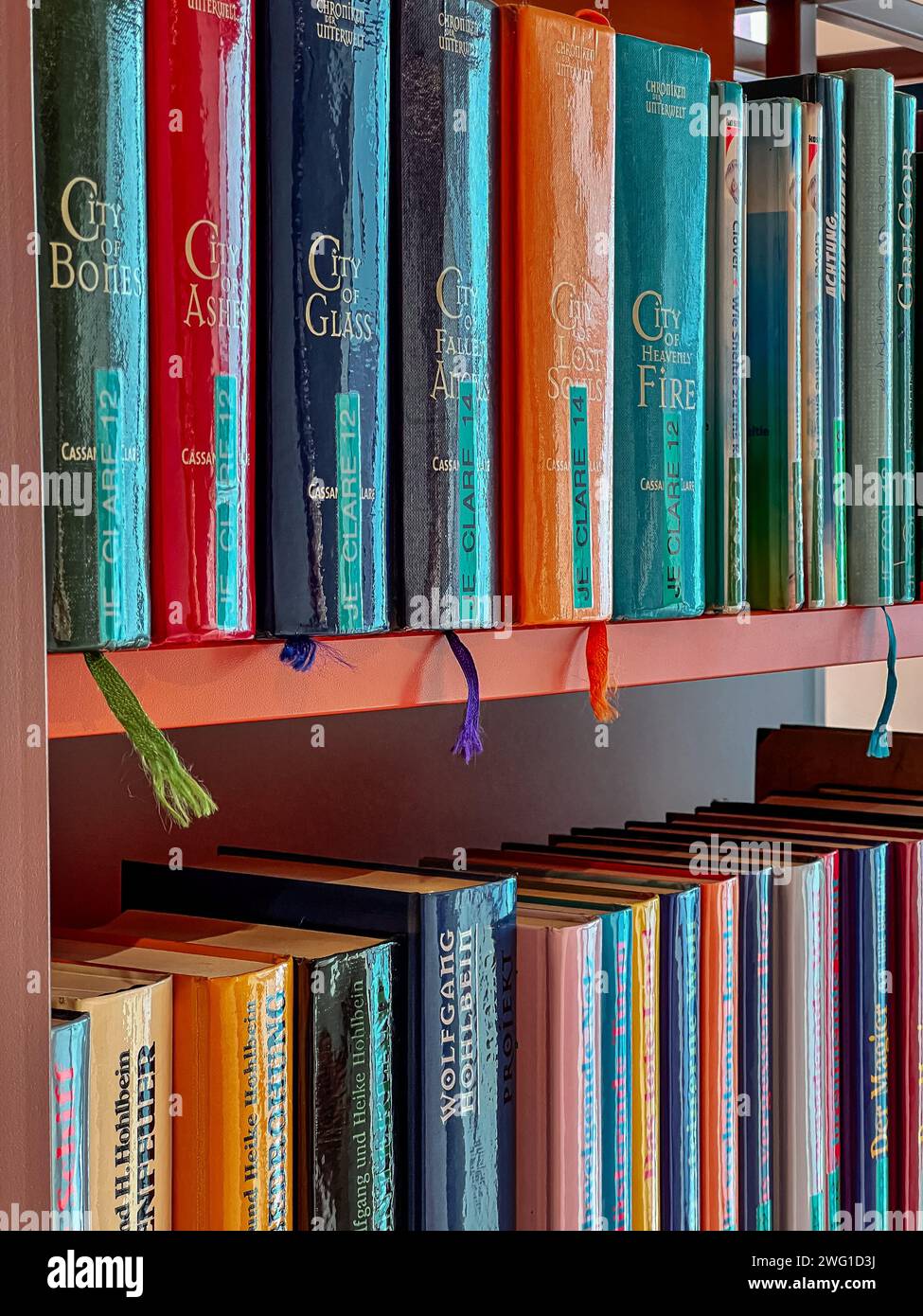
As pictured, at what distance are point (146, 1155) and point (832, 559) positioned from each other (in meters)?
0.49

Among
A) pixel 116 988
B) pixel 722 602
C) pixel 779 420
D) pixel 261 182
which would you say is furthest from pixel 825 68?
pixel 116 988

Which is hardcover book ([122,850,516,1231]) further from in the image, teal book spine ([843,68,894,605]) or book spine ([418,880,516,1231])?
teal book spine ([843,68,894,605])

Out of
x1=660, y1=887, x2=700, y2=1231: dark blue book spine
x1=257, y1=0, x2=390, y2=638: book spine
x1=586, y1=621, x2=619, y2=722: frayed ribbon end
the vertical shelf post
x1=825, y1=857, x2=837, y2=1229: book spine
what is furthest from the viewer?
x1=825, y1=857, x2=837, y2=1229: book spine

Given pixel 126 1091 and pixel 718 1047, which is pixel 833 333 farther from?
pixel 126 1091

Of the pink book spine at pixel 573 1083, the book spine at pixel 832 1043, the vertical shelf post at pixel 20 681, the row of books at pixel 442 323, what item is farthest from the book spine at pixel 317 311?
the book spine at pixel 832 1043

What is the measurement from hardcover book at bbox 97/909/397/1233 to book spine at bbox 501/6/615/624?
17 cm

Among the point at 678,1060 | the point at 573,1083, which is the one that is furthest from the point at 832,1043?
the point at 573,1083

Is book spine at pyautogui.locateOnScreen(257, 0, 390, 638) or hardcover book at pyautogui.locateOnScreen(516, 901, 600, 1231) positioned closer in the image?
book spine at pyautogui.locateOnScreen(257, 0, 390, 638)

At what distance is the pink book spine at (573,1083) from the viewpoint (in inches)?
27.6

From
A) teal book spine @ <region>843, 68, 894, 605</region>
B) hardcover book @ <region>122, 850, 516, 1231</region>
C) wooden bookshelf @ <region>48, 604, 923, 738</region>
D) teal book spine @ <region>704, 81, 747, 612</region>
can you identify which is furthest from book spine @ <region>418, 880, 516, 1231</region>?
teal book spine @ <region>843, 68, 894, 605</region>

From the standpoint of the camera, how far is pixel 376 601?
1.92 feet

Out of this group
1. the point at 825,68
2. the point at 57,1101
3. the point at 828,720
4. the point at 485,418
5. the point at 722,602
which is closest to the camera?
the point at 57,1101

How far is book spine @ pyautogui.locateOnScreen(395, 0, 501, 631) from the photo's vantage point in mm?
600

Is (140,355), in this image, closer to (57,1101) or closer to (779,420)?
(57,1101)
